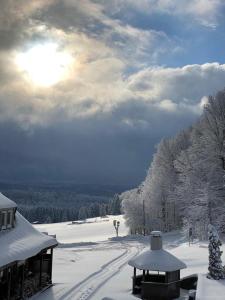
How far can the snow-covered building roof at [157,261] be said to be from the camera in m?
25.0

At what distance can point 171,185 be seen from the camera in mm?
66938

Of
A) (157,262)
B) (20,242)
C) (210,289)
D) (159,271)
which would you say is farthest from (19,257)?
(210,289)

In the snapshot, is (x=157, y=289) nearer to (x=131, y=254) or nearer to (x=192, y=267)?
(x=192, y=267)

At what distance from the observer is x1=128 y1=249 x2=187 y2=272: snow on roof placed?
2500cm

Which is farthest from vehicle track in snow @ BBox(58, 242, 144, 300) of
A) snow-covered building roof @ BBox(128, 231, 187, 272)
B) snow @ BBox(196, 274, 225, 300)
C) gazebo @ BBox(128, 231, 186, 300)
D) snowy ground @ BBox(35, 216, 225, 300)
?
snow @ BBox(196, 274, 225, 300)

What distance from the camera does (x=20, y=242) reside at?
24.4m

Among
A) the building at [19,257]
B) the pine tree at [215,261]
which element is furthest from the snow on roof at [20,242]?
the pine tree at [215,261]

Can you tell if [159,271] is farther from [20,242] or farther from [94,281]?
[20,242]

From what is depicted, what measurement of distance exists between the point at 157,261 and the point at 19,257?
826 centimetres

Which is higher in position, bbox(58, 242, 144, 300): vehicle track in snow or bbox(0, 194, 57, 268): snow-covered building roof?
bbox(0, 194, 57, 268): snow-covered building roof

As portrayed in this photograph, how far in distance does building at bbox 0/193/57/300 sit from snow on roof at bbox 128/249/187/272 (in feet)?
19.5

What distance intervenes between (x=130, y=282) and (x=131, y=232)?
52.6m

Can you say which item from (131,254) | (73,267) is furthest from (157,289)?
(131,254)

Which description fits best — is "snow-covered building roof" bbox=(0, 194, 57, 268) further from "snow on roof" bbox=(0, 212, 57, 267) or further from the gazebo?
the gazebo
